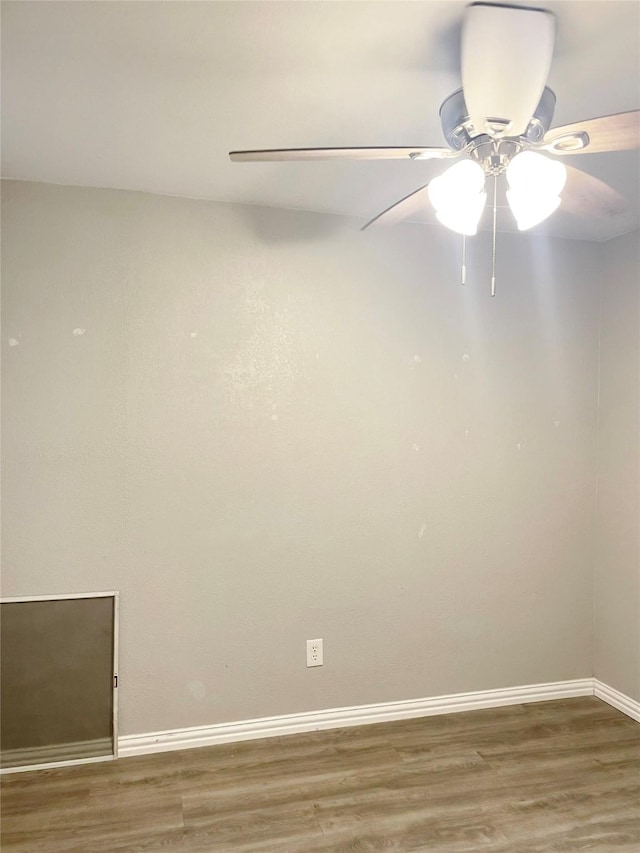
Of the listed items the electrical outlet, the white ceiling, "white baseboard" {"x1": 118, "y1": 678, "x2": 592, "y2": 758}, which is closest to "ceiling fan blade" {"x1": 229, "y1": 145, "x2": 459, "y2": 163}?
the white ceiling

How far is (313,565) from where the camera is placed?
2.75 m

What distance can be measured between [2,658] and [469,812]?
1764mm

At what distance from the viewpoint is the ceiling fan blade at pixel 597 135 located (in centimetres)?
134

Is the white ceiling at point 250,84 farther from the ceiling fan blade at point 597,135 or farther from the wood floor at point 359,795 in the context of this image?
the wood floor at point 359,795

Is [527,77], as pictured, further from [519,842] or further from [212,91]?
[519,842]

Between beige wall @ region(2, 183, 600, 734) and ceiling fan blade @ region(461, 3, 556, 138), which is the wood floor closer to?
beige wall @ region(2, 183, 600, 734)

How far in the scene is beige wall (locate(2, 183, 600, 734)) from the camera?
2.47m

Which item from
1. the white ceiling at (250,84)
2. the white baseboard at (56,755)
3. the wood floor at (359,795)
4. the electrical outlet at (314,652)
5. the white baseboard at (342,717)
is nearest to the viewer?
the white ceiling at (250,84)

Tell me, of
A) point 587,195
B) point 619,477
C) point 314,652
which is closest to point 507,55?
point 587,195

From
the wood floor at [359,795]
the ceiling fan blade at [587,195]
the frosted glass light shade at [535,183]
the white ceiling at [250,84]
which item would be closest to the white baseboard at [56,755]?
the wood floor at [359,795]

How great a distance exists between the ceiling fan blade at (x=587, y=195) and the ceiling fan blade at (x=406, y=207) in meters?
0.38

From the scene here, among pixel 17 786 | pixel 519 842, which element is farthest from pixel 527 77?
pixel 17 786

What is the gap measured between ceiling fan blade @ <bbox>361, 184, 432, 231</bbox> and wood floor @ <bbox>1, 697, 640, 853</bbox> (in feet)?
6.49

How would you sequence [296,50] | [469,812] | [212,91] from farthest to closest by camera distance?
[469,812] < [212,91] < [296,50]
